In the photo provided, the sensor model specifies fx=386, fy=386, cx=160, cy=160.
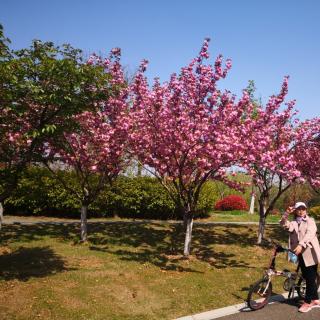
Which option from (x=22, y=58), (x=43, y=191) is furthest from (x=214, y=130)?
(x=43, y=191)

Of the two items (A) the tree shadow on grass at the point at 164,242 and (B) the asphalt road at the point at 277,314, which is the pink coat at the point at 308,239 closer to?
(B) the asphalt road at the point at 277,314

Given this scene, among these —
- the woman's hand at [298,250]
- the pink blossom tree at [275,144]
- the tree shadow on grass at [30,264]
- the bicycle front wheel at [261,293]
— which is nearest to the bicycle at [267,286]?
the bicycle front wheel at [261,293]

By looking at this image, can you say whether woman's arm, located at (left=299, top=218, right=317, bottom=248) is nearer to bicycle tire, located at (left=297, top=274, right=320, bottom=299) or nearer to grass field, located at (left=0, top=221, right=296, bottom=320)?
bicycle tire, located at (left=297, top=274, right=320, bottom=299)

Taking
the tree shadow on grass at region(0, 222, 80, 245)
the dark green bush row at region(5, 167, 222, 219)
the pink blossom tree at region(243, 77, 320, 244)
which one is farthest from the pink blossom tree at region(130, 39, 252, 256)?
the dark green bush row at region(5, 167, 222, 219)

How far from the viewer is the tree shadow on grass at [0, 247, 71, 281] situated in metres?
9.84

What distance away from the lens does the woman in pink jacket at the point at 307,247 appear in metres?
7.91

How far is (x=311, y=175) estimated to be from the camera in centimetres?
1506

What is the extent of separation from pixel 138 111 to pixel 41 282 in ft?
19.2

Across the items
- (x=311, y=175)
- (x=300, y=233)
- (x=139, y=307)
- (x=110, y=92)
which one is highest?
(x=110, y=92)

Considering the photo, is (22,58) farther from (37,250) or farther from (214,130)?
(37,250)

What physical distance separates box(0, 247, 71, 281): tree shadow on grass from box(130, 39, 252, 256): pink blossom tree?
4.17 meters

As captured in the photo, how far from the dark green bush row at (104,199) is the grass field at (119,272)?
287 centimetres

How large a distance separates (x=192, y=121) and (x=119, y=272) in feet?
15.8

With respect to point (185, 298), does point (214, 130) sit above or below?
above
